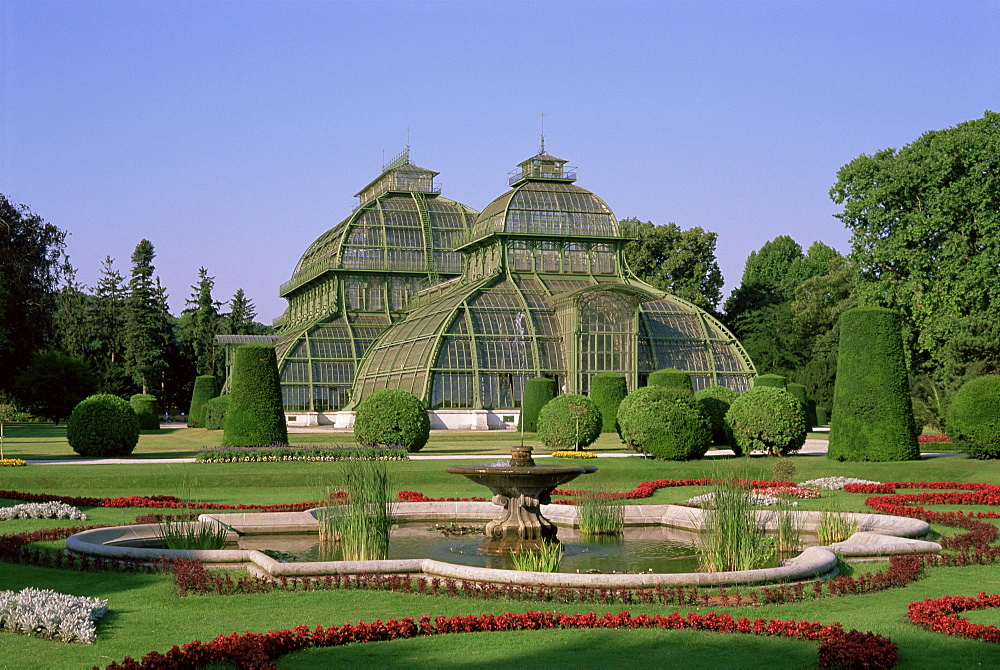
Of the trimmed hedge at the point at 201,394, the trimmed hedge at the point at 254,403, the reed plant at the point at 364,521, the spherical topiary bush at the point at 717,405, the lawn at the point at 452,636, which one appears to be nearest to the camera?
the lawn at the point at 452,636

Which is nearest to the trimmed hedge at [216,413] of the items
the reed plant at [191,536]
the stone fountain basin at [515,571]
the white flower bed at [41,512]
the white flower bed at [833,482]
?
the white flower bed at [41,512]

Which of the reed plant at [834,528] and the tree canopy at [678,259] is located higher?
the tree canopy at [678,259]

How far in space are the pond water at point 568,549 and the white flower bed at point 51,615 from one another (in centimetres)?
450

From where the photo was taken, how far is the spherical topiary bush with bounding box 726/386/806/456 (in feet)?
103

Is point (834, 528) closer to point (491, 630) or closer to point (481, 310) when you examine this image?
point (491, 630)

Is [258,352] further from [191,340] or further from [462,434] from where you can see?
[191,340]

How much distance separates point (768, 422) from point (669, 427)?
3.20 m

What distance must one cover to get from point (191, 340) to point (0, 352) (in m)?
54.3

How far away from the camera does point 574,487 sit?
86.8 ft

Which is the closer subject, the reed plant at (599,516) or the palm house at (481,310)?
the reed plant at (599,516)

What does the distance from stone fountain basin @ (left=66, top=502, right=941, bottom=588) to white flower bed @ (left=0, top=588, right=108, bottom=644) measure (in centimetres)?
270

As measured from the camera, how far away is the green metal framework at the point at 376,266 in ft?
228

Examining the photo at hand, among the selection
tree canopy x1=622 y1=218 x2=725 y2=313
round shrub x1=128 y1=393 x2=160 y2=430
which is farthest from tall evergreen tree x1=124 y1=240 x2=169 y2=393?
tree canopy x1=622 y1=218 x2=725 y2=313

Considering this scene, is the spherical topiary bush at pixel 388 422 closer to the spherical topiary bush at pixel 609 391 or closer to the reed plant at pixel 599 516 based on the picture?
the spherical topiary bush at pixel 609 391
